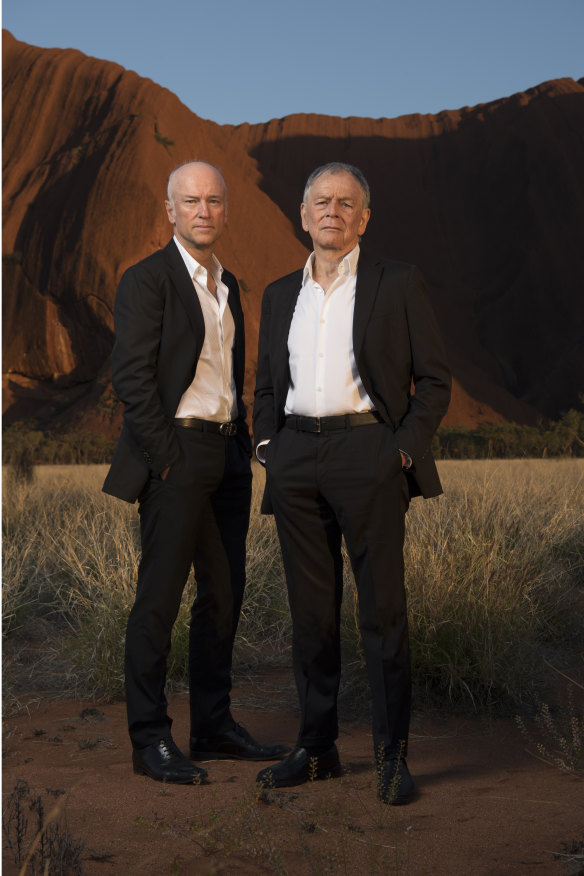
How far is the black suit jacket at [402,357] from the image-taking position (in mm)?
3084

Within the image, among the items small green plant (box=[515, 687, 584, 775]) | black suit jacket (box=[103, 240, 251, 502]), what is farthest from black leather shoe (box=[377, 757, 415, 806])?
black suit jacket (box=[103, 240, 251, 502])

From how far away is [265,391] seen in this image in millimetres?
3445

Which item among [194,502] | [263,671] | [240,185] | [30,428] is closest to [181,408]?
[194,502]

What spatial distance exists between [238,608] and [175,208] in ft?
5.29

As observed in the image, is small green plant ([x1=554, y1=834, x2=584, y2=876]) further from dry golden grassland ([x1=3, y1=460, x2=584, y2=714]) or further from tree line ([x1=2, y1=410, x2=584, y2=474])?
tree line ([x1=2, y1=410, x2=584, y2=474])

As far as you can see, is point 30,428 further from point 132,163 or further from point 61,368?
point 132,163

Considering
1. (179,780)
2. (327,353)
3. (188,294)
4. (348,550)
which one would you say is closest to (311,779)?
(179,780)

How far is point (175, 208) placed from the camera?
3.45m

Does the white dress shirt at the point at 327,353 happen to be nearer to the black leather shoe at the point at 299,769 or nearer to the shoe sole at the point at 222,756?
the black leather shoe at the point at 299,769

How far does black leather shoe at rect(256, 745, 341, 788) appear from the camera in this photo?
3.18m

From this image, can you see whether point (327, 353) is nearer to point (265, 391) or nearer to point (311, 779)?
point (265, 391)

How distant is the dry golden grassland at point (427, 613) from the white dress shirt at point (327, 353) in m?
1.58

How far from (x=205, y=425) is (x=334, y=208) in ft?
3.02

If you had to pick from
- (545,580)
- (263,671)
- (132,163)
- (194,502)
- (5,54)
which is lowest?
(263,671)
